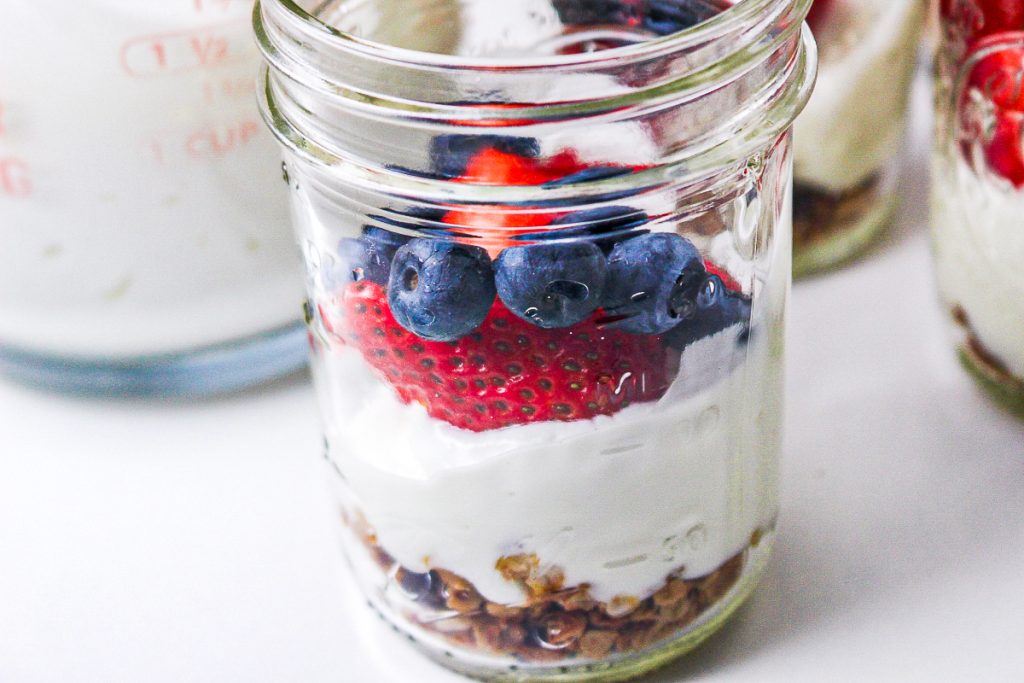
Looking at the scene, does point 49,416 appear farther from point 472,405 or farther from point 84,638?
point 472,405

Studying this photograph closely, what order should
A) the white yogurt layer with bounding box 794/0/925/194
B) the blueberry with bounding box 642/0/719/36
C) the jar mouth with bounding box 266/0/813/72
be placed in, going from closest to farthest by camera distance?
the jar mouth with bounding box 266/0/813/72, the blueberry with bounding box 642/0/719/36, the white yogurt layer with bounding box 794/0/925/194

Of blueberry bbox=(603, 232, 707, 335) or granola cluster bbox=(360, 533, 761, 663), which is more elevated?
blueberry bbox=(603, 232, 707, 335)

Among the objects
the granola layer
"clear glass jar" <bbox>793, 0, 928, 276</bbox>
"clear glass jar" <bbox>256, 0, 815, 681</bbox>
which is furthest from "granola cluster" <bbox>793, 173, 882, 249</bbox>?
"clear glass jar" <bbox>256, 0, 815, 681</bbox>

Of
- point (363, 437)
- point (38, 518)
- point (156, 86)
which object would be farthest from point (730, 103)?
point (38, 518)

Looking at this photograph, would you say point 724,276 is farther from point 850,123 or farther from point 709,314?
point 850,123

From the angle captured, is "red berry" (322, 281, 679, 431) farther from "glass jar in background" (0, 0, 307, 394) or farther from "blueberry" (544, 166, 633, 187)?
"glass jar in background" (0, 0, 307, 394)

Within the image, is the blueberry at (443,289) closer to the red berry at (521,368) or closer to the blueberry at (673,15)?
the red berry at (521,368)
